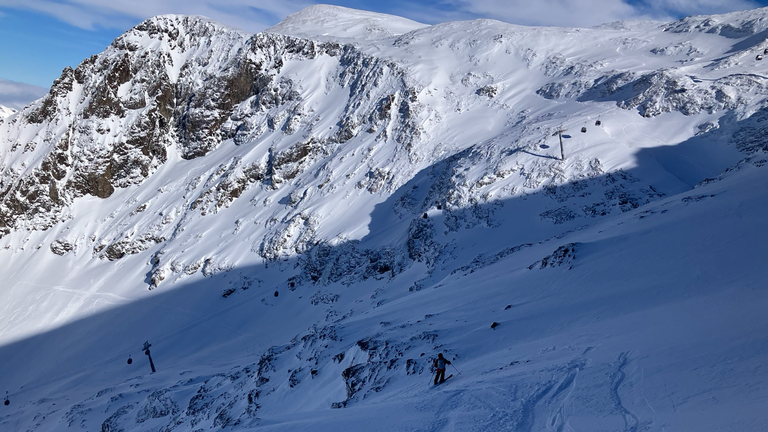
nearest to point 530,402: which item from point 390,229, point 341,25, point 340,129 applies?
point 390,229

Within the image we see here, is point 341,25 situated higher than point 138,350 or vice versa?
point 341,25

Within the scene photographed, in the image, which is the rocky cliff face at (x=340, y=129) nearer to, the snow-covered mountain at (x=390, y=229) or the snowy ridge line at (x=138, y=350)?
the snow-covered mountain at (x=390, y=229)

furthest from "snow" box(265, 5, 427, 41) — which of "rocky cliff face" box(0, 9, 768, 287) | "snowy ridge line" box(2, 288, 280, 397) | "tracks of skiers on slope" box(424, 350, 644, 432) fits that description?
"tracks of skiers on slope" box(424, 350, 644, 432)

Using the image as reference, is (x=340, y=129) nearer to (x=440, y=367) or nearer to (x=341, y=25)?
(x=341, y=25)

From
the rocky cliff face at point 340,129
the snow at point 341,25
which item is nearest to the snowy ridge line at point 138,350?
the rocky cliff face at point 340,129

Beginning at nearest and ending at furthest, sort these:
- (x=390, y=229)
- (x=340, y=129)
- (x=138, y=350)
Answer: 1. (x=390, y=229)
2. (x=138, y=350)
3. (x=340, y=129)

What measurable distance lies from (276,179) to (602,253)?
3905cm

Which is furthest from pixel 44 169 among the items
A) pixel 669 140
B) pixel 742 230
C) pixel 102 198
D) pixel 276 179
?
pixel 742 230

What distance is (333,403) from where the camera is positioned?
1672 cm

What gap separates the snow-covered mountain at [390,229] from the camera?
1216cm

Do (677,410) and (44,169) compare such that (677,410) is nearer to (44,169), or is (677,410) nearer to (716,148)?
(716,148)

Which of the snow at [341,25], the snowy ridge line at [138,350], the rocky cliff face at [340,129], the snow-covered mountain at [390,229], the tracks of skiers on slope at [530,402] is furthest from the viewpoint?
the snow at [341,25]

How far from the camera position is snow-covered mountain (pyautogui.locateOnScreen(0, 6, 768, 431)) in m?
12.2

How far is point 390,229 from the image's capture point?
40.8 m
